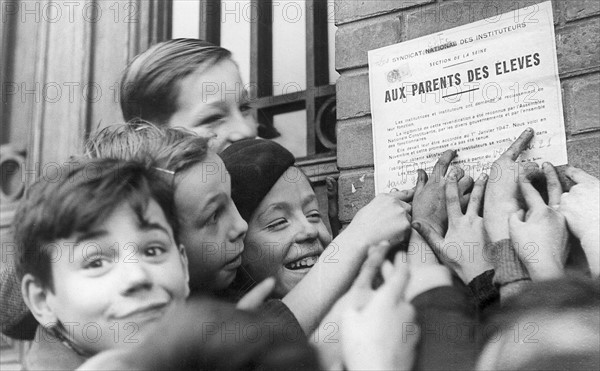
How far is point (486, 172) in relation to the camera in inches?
89.8

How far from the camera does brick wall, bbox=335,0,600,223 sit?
7.04 ft

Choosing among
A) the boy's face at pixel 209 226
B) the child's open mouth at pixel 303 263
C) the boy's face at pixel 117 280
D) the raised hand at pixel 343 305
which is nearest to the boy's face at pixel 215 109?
the boy's face at pixel 209 226

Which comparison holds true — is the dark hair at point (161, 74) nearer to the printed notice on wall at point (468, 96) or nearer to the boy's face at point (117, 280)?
the boy's face at point (117, 280)

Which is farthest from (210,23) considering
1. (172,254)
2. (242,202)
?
(172,254)

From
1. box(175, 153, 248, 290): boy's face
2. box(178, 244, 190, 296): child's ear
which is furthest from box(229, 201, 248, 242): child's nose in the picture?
box(178, 244, 190, 296): child's ear

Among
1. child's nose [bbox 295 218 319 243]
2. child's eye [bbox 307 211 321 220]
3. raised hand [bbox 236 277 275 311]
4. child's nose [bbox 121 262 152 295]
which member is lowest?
raised hand [bbox 236 277 275 311]

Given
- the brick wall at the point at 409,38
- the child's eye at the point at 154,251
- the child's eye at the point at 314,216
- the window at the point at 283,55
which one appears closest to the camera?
the brick wall at the point at 409,38

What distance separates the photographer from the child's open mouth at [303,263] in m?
2.45

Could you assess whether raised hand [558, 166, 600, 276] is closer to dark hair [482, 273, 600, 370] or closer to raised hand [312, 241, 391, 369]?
dark hair [482, 273, 600, 370]

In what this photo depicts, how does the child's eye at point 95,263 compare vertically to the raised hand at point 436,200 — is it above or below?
below

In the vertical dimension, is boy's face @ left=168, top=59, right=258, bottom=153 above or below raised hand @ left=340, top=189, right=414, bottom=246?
above

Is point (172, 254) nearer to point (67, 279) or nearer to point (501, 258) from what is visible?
point (67, 279)

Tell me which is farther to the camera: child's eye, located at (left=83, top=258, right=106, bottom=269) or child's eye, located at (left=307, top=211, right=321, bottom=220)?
child's eye, located at (left=307, top=211, right=321, bottom=220)

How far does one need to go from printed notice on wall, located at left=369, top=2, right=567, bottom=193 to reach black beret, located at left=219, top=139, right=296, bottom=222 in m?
0.33
